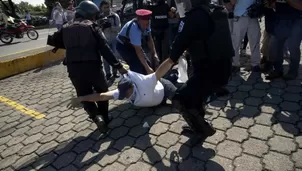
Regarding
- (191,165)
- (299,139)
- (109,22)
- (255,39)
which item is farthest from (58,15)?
(299,139)

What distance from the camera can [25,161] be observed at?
110 inches

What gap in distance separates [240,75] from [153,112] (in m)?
1.97

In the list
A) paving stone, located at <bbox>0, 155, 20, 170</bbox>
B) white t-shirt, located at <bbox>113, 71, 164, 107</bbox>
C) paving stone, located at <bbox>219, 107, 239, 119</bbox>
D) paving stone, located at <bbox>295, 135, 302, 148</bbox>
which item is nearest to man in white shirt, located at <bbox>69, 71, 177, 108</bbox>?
white t-shirt, located at <bbox>113, 71, 164, 107</bbox>

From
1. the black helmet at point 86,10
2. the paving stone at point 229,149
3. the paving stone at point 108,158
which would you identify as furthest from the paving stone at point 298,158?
the black helmet at point 86,10

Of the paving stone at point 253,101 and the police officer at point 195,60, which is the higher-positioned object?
the police officer at point 195,60

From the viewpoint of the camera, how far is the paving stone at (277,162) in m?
2.22

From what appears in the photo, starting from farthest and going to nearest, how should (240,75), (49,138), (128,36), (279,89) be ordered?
(240,75)
(279,89)
(128,36)
(49,138)

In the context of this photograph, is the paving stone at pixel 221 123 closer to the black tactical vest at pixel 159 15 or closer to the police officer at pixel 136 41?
the police officer at pixel 136 41

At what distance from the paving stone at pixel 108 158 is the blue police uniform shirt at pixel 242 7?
3.21 m

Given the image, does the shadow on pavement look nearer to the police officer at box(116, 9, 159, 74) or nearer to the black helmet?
the police officer at box(116, 9, 159, 74)

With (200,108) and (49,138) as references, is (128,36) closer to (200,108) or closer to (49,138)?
(200,108)

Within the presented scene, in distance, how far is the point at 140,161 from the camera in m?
2.53

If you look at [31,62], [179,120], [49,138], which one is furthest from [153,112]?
[31,62]

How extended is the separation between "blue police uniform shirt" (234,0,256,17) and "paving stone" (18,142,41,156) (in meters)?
3.83
